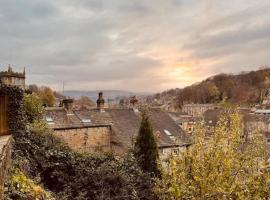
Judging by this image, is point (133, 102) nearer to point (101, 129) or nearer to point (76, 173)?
point (101, 129)

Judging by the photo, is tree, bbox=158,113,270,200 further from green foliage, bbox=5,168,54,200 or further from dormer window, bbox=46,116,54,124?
dormer window, bbox=46,116,54,124

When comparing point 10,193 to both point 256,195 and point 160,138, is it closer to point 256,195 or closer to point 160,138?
point 256,195

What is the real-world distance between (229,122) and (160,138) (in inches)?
671

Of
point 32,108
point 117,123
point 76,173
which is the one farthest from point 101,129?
point 76,173

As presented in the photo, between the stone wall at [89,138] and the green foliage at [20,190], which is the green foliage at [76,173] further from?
the stone wall at [89,138]

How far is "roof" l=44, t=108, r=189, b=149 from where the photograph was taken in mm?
30891

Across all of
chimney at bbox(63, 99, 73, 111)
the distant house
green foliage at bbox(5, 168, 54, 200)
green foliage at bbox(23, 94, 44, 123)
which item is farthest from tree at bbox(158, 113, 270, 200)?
chimney at bbox(63, 99, 73, 111)

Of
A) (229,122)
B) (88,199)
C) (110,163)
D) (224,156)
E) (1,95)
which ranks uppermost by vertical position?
(1,95)

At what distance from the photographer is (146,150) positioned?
71.7 feet

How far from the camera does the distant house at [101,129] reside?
1205 inches

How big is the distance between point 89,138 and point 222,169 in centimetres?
1942

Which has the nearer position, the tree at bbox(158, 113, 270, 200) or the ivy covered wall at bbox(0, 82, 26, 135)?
the tree at bbox(158, 113, 270, 200)

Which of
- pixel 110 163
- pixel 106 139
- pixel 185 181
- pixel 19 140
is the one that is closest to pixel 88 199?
pixel 110 163

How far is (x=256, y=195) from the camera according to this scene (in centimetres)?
1252
